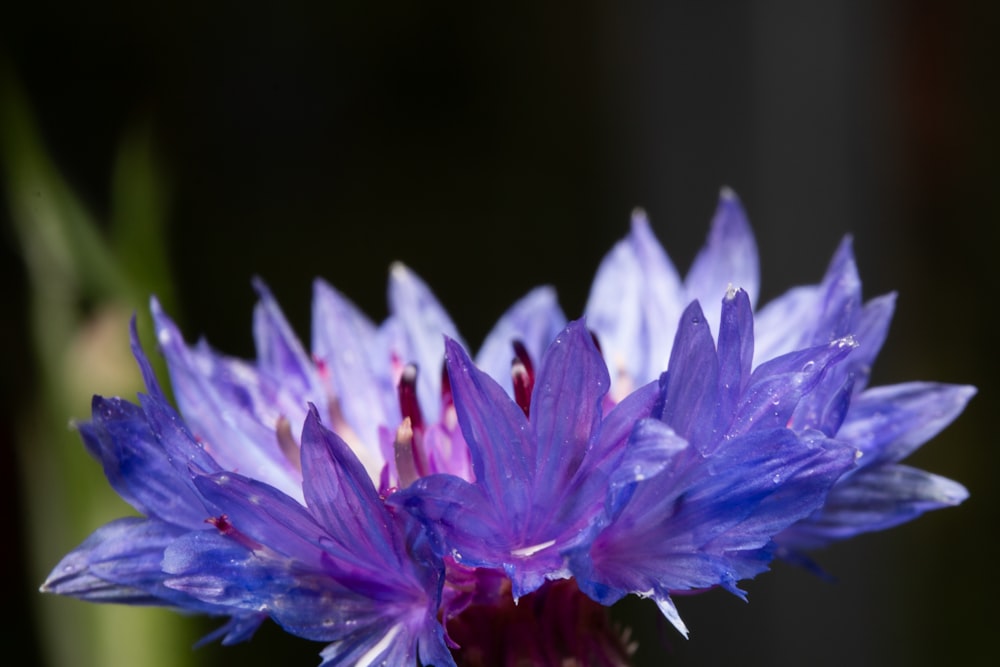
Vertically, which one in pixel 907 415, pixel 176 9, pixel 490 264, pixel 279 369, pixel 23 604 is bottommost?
pixel 23 604

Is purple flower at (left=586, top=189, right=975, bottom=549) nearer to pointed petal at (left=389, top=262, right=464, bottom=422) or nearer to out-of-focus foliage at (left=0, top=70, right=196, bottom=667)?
pointed petal at (left=389, top=262, right=464, bottom=422)

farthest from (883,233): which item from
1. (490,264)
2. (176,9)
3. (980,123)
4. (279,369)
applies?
(279,369)

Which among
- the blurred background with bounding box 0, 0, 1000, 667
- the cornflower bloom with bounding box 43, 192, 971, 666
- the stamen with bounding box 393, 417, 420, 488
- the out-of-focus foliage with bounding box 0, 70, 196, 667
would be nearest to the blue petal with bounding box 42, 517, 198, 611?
the cornflower bloom with bounding box 43, 192, 971, 666

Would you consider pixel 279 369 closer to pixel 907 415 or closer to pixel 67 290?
pixel 907 415

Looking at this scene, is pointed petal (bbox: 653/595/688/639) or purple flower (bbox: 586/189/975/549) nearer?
pointed petal (bbox: 653/595/688/639)

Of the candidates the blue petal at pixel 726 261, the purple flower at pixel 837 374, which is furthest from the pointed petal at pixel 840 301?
the blue petal at pixel 726 261

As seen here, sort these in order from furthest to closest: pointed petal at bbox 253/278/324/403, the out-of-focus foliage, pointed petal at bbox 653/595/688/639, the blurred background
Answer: the blurred background < the out-of-focus foliage < pointed petal at bbox 253/278/324/403 < pointed petal at bbox 653/595/688/639

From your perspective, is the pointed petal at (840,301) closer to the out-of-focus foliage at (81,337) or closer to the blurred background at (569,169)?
the out-of-focus foliage at (81,337)

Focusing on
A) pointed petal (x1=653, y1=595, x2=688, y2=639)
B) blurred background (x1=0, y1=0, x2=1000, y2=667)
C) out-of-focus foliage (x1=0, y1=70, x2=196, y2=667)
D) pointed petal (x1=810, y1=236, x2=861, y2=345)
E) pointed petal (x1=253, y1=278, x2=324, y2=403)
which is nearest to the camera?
pointed petal (x1=653, y1=595, x2=688, y2=639)
